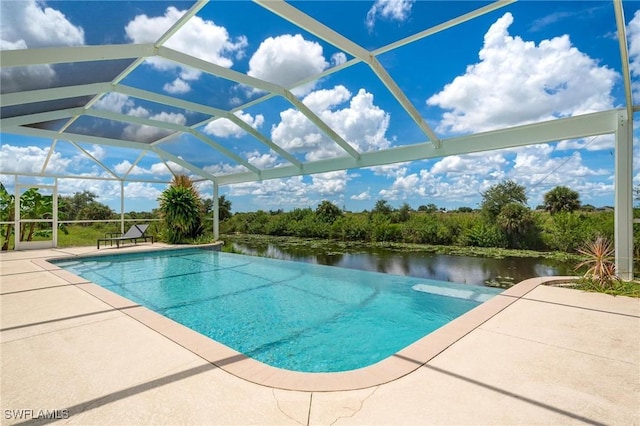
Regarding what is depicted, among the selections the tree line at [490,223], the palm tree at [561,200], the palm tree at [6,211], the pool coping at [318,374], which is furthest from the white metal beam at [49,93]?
the palm tree at [561,200]

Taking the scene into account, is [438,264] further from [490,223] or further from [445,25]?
[445,25]

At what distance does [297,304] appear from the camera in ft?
18.0

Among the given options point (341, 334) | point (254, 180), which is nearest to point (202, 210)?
point (254, 180)

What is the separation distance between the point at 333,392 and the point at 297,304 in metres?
3.41

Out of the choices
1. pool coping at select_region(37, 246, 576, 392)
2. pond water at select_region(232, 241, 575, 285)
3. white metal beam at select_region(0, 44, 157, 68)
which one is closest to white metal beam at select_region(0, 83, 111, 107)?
white metal beam at select_region(0, 44, 157, 68)

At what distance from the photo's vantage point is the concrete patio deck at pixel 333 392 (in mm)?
1873

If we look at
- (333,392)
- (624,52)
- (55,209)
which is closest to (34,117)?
(55,209)

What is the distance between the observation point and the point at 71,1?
13.4 ft

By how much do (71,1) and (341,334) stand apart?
553 cm

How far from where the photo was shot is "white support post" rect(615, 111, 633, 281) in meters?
5.15

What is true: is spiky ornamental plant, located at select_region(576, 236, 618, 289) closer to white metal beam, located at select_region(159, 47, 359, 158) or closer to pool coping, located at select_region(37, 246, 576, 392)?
pool coping, located at select_region(37, 246, 576, 392)

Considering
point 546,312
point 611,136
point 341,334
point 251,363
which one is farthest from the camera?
point 611,136

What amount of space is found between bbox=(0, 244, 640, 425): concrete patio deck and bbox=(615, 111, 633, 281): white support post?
226cm

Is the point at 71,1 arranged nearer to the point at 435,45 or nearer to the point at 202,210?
the point at 435,45
